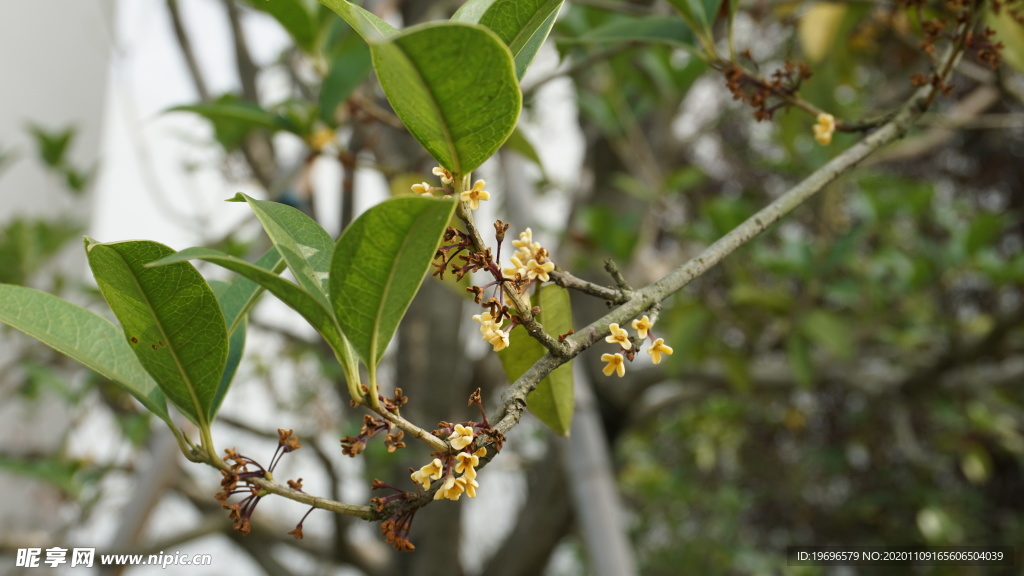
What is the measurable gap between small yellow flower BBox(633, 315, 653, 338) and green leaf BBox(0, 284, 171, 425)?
0.32m

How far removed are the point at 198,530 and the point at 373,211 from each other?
1960 millimetres

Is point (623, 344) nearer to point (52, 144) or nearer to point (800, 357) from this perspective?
point (800, 357)

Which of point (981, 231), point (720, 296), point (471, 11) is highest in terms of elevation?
point (720, 296)

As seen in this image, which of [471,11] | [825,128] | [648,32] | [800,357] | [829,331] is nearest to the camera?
[471,11]

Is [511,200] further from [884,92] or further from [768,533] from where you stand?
[768,533]

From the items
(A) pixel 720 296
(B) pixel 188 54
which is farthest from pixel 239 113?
(A) pixel 720 296

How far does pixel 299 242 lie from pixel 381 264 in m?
0.09

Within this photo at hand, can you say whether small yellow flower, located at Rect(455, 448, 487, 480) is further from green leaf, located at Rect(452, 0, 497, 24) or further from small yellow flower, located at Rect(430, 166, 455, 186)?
green leaf, located at Rect(452, 0, 497, 24)

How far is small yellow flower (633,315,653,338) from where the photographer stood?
0.47 metres

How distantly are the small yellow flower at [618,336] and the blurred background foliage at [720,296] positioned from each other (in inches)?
19.6

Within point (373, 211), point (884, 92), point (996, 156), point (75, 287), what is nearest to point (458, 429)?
point (373, 211)

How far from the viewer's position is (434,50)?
36cm

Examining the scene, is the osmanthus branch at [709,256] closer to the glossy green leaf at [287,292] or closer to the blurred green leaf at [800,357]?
the glossy green leaf at [287,292]

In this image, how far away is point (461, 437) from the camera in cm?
41
